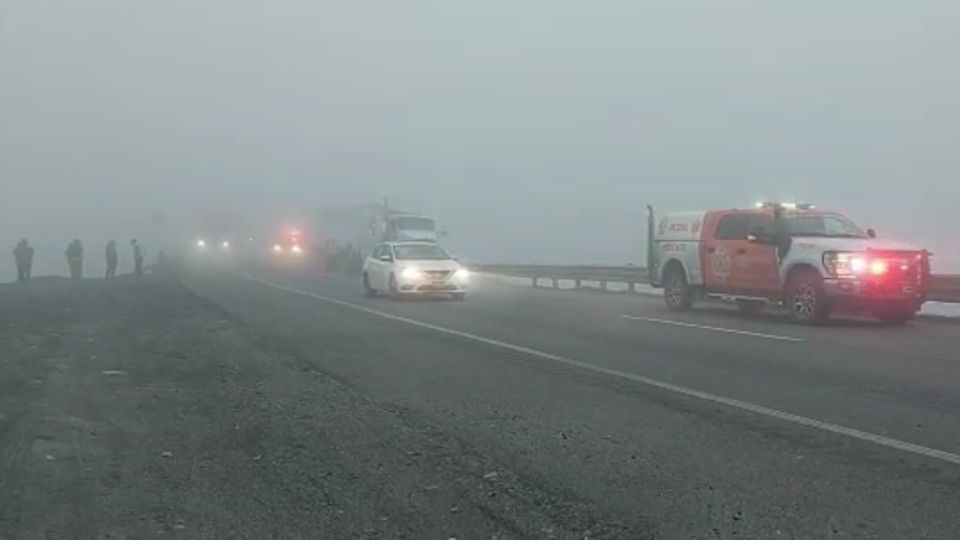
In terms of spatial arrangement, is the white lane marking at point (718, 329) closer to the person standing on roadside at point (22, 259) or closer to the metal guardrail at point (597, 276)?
the metal guardrail at point (597, 276)

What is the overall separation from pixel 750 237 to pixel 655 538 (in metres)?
15.0

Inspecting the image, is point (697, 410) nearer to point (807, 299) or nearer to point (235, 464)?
point (235, 464)

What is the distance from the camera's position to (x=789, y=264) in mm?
18547

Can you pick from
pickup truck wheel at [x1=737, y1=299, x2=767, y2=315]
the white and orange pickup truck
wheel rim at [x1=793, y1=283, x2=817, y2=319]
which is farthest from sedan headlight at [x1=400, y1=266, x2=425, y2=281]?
wheel rim at [x1=793, y1=283, x2=817, y2=319]

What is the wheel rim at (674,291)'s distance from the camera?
21.8 meters

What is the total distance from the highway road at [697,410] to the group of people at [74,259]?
24.4 m

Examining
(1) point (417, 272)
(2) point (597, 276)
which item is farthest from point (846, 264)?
(2) point (597, 276)

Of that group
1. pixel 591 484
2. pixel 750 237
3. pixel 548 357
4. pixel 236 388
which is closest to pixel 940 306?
pixel 750 237

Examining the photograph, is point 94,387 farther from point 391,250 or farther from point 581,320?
point 391,250

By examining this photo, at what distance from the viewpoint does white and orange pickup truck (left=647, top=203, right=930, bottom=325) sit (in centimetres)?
1750

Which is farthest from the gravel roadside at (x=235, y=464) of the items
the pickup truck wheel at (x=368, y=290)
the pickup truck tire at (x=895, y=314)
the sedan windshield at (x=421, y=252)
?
the pickup truck wheel at (x=368, y=290)

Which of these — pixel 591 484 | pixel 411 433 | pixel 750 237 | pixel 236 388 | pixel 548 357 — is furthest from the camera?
pixel 750 237

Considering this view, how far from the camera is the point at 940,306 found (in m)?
22.5

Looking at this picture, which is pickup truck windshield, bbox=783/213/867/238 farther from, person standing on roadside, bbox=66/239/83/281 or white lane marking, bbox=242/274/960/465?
person standing on roadside, bbox=66/239/83/281
